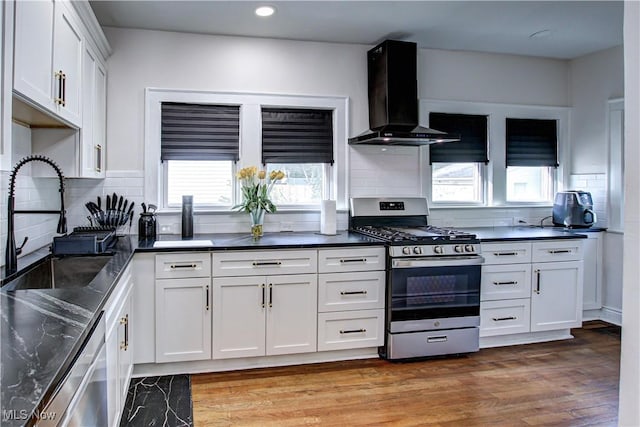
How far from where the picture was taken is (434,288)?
3.61m

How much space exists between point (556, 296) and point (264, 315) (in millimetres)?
2498

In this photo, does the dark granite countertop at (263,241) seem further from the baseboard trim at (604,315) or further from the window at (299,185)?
the baseboard trim at (604,315)

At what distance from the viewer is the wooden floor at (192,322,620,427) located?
2.72 m

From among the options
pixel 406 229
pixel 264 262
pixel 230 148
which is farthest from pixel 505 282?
pixel 230 148

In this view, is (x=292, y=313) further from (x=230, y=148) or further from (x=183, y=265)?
(x=230, y=148)

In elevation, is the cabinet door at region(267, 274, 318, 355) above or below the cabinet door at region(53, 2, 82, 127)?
below

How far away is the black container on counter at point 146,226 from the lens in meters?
3.71

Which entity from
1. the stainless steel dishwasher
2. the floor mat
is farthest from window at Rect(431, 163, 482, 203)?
the stainless steel dishwasher

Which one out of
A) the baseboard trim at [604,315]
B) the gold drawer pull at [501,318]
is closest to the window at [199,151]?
the gold drawer pull at [501,318]

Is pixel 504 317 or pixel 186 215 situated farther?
pixel 504 317

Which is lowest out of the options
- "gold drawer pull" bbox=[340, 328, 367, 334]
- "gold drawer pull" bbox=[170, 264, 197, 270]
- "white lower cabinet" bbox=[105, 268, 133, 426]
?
"gold drawer pull" bbox=[340, 328, 367, 334]

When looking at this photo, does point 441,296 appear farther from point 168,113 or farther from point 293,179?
point 168,113

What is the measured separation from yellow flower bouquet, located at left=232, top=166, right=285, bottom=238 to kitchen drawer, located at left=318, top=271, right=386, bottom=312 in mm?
722

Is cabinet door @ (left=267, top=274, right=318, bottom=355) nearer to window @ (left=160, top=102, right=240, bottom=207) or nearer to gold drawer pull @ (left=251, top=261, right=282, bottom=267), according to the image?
gold drawer pull @ (left=251, top=261, right=282, bottom=267)
